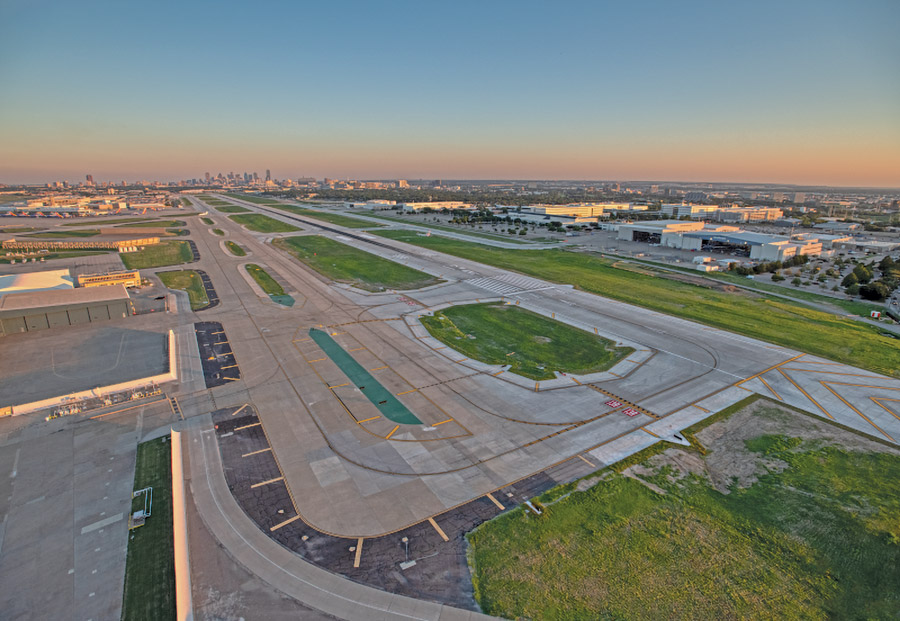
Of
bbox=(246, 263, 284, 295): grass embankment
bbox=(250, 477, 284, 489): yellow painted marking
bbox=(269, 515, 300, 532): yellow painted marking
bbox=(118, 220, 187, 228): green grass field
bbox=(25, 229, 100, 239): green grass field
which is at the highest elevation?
bbox=(118, 220, 187, 228): green grass field

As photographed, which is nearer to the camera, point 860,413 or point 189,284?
point 860,413

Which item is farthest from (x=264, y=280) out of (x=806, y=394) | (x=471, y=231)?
(x=471, y=231)

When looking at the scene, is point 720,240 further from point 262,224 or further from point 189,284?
point 262,224

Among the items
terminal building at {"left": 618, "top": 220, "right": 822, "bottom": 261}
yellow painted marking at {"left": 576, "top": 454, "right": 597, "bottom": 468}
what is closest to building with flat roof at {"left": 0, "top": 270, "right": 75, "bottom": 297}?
yellow painted marking at {"left": 576, "top": 454, "right": 597, "bottom": 468}

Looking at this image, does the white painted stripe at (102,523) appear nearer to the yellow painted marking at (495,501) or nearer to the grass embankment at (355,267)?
Answer: the yellow painted marking at (495,501)

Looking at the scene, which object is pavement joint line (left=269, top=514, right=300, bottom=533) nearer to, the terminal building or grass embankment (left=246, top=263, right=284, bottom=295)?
grass embankment (left=246, top=263, right=284, bottom=295)

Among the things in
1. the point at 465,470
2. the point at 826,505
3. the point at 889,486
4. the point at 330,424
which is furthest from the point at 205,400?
the point at 889,486
